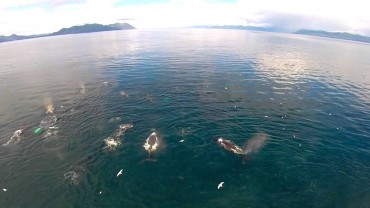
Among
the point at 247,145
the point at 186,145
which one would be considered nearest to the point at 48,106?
the point at 186,145

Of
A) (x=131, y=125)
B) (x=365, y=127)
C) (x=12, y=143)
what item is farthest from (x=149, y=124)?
(x=365, y=127)

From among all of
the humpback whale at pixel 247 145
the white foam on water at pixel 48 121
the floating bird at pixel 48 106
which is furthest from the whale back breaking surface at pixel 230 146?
the floating bird at pixel 48 106

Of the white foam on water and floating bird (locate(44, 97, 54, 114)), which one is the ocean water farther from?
floating bird (locate(44, 97, 54, 114))

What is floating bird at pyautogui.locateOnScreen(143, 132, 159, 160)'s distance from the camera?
42.5 m

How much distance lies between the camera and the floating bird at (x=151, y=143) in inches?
1672

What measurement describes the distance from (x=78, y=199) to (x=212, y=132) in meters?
24.6

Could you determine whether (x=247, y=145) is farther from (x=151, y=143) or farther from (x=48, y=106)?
(x=48, y=106)

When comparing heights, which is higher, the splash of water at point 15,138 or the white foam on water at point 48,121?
the white foam on water at point 48,121

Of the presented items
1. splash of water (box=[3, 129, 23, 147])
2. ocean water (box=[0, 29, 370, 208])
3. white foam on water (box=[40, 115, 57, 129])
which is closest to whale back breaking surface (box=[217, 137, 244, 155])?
ocean water (box=[0, 29, 370, 208])

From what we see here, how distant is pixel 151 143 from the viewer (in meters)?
43.6

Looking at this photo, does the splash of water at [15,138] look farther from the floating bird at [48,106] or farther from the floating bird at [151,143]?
the floating bird at [151,143]

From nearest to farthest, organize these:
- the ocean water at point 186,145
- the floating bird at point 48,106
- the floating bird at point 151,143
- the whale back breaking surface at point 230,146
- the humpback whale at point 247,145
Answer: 1. the ocean water at point 186,145
2. the whale back breaking surface at point 230,146
3. the humpback whale at point 247,145
4. the floating bird at point 151,143
5. the floating bird at point 48,106

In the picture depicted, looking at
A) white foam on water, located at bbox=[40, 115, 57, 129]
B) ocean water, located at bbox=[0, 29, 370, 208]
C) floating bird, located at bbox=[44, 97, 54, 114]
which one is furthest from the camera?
floating bird, located at bbox=[44, 97, 54, 114]

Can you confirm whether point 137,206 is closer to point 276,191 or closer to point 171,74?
point 276,191
